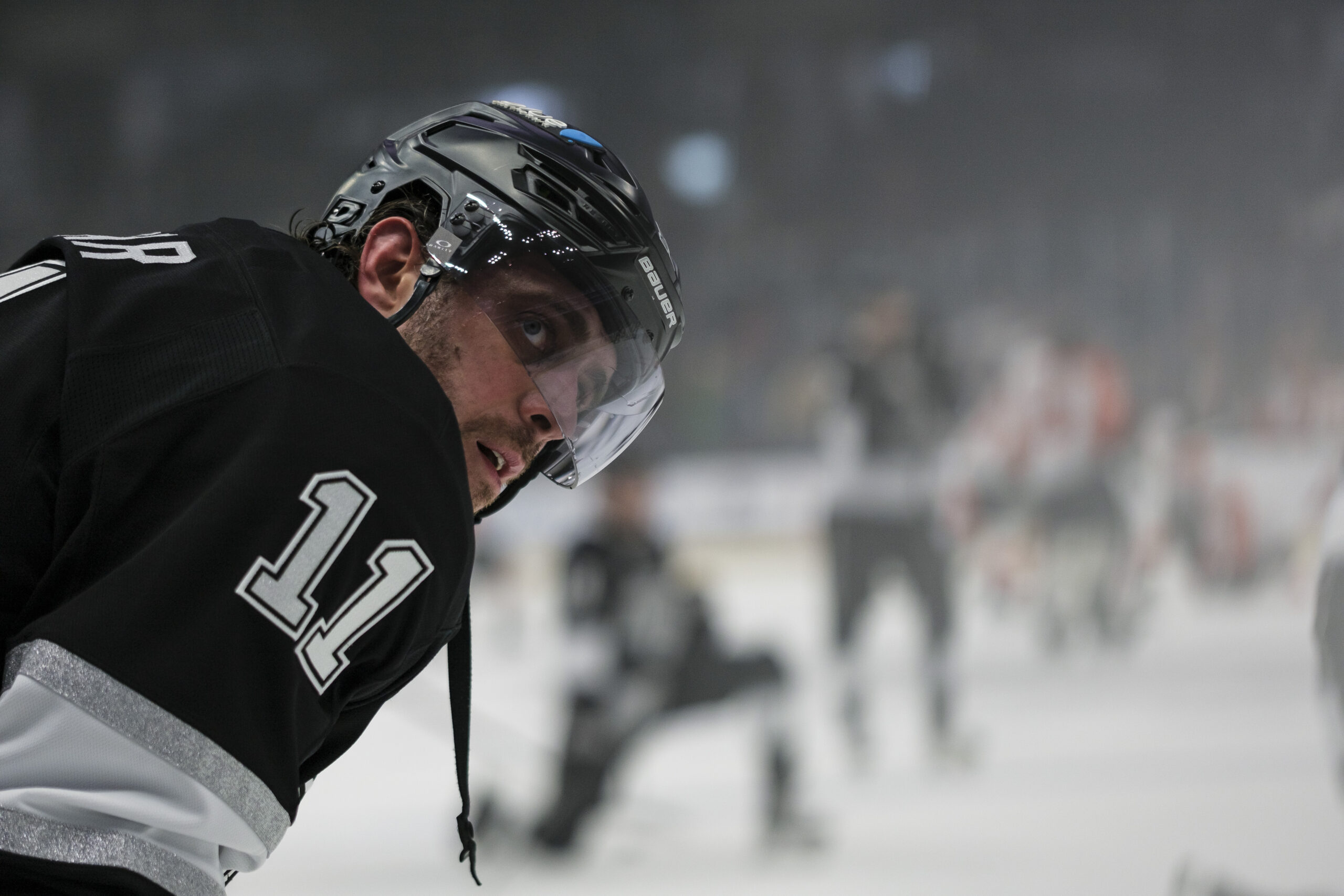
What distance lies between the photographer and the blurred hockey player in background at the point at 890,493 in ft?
12.4

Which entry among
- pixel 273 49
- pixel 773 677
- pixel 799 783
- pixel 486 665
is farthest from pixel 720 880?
pixel 273 49

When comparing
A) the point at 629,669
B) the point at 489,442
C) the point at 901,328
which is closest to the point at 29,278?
the point at 489,442

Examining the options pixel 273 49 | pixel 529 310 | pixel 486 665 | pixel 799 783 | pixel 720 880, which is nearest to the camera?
pixel 529 310

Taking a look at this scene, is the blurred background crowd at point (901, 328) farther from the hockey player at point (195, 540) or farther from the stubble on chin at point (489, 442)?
the hockey player at point (195, 540)

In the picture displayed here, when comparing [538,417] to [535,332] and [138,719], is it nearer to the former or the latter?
[535,332]

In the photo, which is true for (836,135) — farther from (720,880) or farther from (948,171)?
(720,880)

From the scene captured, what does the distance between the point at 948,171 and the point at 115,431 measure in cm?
396

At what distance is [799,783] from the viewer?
3418 mm

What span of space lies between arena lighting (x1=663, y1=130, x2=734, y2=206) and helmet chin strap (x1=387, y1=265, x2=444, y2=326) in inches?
128

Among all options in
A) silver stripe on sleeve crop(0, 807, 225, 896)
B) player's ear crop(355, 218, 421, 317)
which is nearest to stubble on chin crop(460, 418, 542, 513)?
player's ear crop(355, 218, 421, 317)

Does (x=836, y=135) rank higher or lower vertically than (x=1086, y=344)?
higher

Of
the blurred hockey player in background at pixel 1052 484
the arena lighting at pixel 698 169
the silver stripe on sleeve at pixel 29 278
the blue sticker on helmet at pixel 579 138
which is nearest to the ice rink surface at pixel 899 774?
the blurred hockey player in background at pixel 1052 484

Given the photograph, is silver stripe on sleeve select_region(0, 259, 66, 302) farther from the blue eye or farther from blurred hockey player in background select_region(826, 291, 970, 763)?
blurred hockey player in background select_region(826, 291, 970, 763)

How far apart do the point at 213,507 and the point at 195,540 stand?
0.02 metres
